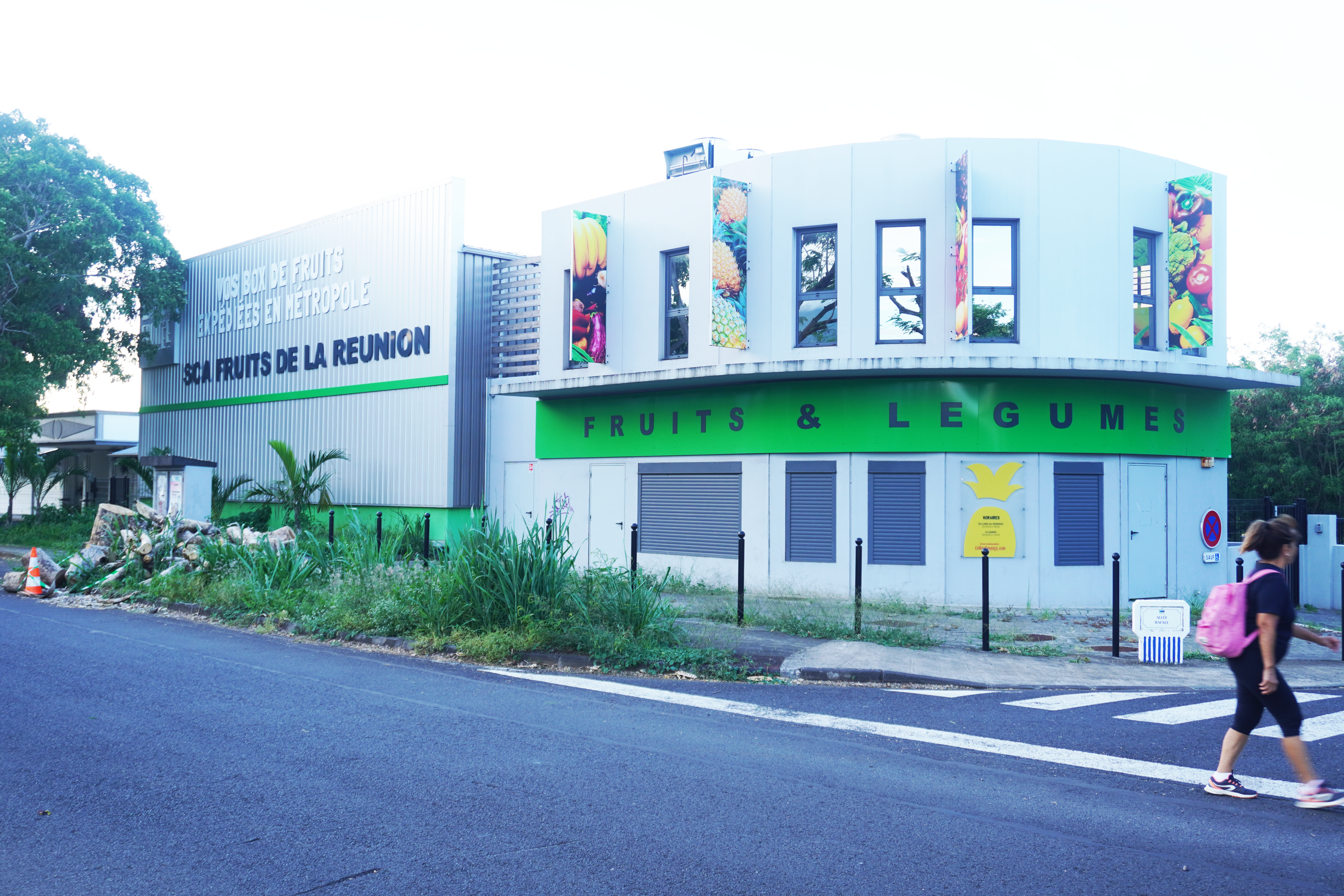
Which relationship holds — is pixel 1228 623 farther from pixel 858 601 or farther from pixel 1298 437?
pixel 1298 437

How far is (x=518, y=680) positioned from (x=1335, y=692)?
772cm

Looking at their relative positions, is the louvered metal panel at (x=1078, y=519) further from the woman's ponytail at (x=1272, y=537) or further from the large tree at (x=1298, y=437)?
the large tree at (x=1298, y=437)

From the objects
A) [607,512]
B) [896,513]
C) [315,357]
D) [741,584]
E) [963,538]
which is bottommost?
[741,584]

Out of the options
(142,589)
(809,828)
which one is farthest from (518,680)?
(142,589)

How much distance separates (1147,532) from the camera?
1619 centimetres

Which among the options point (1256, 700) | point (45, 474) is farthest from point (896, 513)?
point (45, 474)

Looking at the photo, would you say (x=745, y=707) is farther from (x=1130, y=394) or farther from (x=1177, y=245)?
(x=1177, y=245)

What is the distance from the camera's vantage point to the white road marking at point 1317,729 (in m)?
7.68

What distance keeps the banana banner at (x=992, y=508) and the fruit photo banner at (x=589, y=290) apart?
6.98 m

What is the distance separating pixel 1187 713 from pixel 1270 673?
2973 millimetres

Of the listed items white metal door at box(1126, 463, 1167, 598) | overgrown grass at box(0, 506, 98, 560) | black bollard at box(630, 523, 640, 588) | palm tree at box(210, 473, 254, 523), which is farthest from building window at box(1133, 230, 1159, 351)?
overgrown grass at box(0, 506, 98, 560)

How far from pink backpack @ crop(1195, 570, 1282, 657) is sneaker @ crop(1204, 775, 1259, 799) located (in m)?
0.71

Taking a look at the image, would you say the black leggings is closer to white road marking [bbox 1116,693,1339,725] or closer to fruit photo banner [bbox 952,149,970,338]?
white road marking [bbox 1116,693,1339,725]

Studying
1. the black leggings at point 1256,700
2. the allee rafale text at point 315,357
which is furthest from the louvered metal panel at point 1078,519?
the allee rafale text at point 315,357
